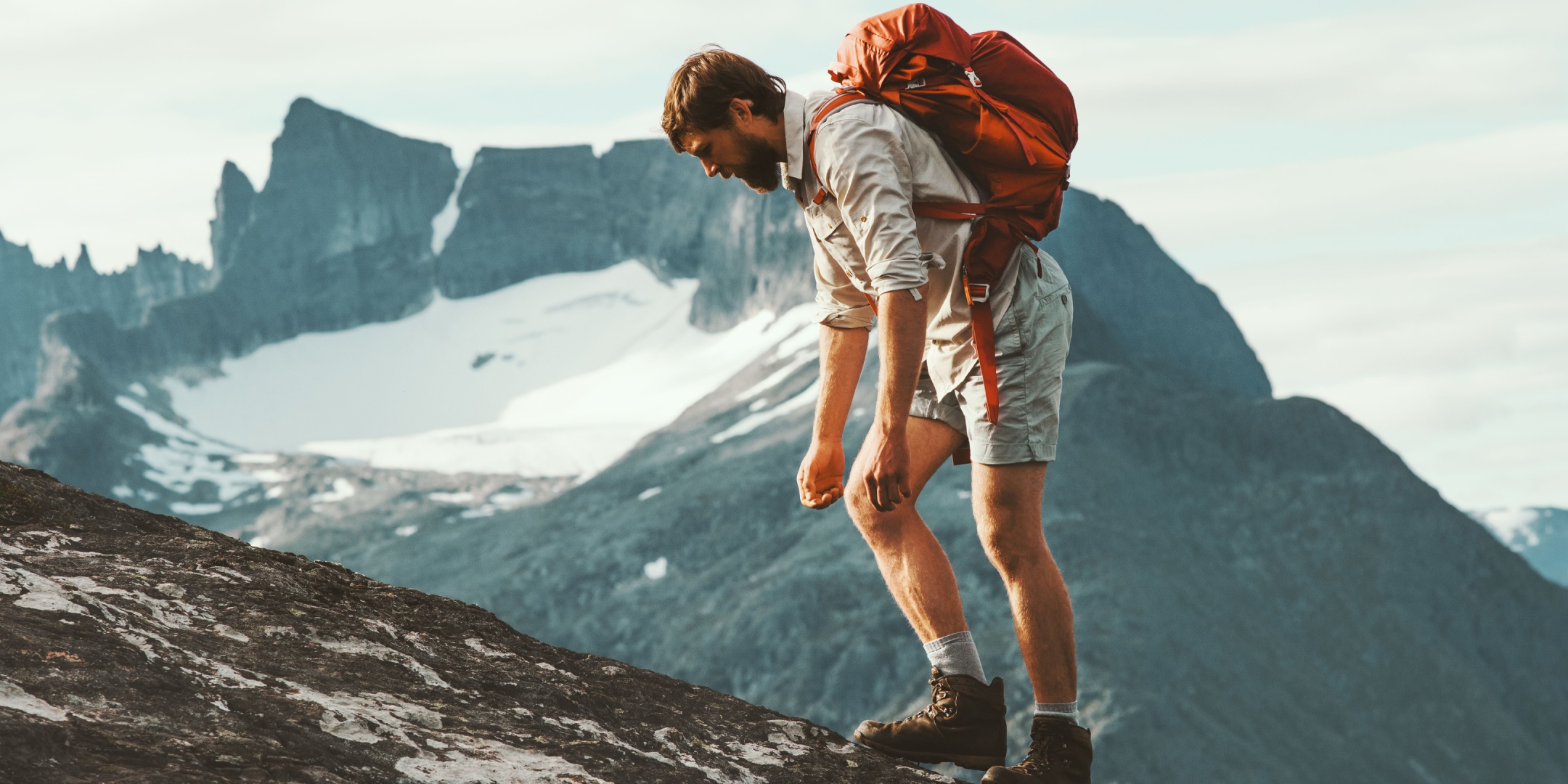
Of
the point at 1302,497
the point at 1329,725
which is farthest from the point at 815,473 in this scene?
the point at 1302,497

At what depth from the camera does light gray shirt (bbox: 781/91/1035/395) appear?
5.56m

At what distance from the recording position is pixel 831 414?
6.49m

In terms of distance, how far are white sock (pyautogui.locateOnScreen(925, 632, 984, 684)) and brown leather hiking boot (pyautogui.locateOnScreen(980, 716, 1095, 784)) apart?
38 cm

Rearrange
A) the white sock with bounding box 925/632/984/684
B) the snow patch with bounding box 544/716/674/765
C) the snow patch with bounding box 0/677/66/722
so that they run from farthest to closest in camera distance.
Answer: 1. the white sock with bounding box 925/632/984/684
2. the snow patch with bounding box 544/716/674/765
3. the snow patch with bounding box 0/677/66/722

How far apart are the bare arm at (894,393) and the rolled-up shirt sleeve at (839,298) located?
736 millimetres

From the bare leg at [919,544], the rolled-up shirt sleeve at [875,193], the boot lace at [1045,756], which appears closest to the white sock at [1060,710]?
the boot lace at [1045,756]

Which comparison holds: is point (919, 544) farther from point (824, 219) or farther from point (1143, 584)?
point (1143, 584)

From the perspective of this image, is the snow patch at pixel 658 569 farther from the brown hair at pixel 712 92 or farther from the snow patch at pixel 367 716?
the snow patch at pixel 367 716

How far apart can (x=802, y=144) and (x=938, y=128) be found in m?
0.58

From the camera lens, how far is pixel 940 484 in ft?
458

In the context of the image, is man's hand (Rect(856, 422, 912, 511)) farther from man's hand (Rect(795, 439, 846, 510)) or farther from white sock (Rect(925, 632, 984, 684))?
white sock (Rect(925, 632, 984, 684))

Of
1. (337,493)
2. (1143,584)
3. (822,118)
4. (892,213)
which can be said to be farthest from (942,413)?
(337,493)

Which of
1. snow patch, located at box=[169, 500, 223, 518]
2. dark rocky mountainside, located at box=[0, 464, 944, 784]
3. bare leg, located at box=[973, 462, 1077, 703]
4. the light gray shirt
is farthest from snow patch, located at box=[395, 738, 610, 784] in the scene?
snow patch, located at box=[169, 500, 223, 518]

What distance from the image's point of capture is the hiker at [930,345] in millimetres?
5664
